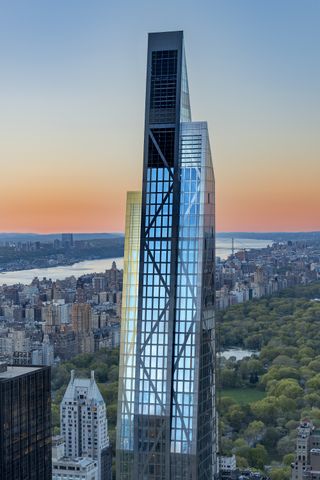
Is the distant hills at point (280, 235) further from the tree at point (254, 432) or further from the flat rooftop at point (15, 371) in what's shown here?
the flat rooftop at point (15, 371)

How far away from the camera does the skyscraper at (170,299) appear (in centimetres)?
1153

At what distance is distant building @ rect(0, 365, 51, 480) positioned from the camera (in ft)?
35.8

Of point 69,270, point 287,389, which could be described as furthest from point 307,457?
point 69,270

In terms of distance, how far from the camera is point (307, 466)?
16109 millimetres

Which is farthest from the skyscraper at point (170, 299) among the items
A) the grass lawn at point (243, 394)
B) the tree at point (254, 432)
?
the grass lawn at point (243, 394)

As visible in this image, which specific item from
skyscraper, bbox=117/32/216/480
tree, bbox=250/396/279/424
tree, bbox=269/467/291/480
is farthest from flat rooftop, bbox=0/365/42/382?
tree, bbox=250/396/279/424

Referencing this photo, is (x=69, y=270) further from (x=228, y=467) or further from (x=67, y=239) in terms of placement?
(x=228, y=467)

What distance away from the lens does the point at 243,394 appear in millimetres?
22516

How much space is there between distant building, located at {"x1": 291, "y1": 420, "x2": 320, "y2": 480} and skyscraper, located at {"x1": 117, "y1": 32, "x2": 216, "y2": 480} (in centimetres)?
451

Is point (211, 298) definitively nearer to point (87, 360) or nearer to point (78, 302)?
point (87, 360)

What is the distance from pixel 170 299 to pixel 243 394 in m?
11.5

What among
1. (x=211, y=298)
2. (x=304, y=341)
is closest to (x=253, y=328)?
(x=304, y=341)

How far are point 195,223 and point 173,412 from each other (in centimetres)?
258

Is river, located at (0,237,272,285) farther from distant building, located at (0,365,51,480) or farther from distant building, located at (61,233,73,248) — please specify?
distant building, located at (0,365,51,480)
